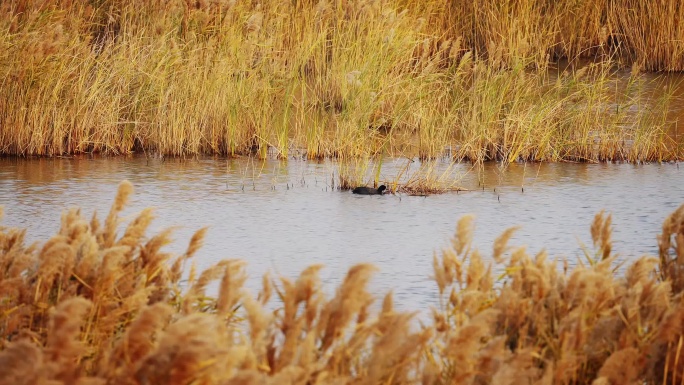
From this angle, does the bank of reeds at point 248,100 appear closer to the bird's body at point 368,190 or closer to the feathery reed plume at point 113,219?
the bird's body at point 368,190

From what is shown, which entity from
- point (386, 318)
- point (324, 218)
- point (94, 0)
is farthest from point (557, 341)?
point (94, 0)

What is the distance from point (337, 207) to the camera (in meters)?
6.60

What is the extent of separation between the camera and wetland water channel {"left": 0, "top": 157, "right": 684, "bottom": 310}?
5227 millimetres

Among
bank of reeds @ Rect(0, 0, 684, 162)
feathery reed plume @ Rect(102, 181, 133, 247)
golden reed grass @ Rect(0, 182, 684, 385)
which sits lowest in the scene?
golden reed grass @ Rect(0, 182, 684, 385)

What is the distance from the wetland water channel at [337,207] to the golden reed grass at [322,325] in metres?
1.11

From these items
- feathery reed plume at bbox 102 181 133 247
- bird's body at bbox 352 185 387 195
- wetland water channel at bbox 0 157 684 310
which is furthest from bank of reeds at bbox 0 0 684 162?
feathery reed plume at bbox 102 181 133 247

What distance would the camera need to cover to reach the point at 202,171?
311 inches

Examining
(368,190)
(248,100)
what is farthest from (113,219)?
(248,100)

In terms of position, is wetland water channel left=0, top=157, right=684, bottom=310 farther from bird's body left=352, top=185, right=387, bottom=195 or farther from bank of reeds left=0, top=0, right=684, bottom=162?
bank of reeds left=0, top=0, right=684, bottom=162

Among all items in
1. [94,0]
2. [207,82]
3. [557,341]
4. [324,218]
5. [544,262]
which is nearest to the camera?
[557,341]

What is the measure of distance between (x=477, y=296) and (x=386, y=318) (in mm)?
359

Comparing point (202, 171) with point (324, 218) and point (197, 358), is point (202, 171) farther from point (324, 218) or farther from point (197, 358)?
point (197, 358)

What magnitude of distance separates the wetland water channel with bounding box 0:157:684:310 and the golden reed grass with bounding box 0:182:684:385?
3.64 feet

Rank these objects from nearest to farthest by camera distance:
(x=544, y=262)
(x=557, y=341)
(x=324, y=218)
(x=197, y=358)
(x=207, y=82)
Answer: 1. (x=197, y=358)
2. (x=557, y=341)
3. (x=544, y=262)
4. (x=324, y=218)
5. (x=207, y=82)
